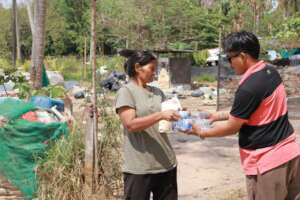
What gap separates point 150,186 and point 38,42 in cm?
568

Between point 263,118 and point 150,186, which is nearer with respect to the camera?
point 263,118

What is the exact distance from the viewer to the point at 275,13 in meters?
42.5

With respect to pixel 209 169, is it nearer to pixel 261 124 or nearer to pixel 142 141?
pixel 142 141

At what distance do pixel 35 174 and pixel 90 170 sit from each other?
1.72ft

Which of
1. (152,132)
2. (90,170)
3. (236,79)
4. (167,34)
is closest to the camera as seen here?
(152,132)

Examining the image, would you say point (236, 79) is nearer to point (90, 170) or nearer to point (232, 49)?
point (90, 170)

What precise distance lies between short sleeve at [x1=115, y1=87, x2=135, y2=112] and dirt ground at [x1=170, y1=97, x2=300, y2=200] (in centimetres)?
254

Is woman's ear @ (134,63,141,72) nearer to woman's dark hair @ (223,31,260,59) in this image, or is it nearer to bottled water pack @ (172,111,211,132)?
bottled water pack @ (172,111,211,132)

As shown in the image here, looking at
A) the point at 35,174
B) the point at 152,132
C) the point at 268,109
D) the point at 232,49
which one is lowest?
the point at 35,174

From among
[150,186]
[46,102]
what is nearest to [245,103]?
[150,186]

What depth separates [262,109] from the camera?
124 inches

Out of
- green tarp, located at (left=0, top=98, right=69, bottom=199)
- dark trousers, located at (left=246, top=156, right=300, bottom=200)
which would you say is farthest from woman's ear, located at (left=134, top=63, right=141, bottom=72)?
green tarp, located at (left=0, top=98, right=69, bottom=199)

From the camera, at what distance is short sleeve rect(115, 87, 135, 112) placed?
3527 millimetres

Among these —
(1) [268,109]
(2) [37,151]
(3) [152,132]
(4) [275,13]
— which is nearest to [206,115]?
(3) [152,132]
